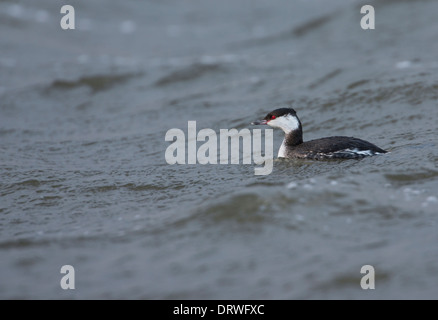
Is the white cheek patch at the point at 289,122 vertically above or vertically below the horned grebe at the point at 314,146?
above

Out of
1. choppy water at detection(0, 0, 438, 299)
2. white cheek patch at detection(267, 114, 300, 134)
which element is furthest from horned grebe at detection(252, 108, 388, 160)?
choppy water at detection(0, 0, 438, 299)

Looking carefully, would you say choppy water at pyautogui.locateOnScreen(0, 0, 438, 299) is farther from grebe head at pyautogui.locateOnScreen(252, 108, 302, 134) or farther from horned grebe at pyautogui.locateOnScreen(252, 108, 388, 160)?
grebe head at pyautogui.locateOnScreen(252, 108, 302, 134)

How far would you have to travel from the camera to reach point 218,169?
9086 mm

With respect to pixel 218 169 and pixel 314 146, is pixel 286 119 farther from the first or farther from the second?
pixel 218 169

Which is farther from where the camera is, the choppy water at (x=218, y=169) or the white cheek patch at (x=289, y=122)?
the white cheek patch at (x=289, y=122)

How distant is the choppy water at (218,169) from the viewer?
5.83m

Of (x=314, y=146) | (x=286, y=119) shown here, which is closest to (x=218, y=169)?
(x=286, y=119)

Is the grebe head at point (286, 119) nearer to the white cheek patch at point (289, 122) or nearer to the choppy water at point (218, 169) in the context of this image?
the white cheek patch at point (289, 122)

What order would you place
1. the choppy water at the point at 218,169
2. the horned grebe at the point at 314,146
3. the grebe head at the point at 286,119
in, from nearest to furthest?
1. the choppy water at the point at 218,169
2. the horned grebe at the point at 314,146
3. the grebe head at the point at 286,119

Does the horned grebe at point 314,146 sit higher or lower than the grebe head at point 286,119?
lower

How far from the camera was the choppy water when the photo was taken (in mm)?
5828

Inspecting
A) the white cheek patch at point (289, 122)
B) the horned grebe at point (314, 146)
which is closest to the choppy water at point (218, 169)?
the horned grebe at point (314, 146)

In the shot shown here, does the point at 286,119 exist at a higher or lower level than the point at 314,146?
higher

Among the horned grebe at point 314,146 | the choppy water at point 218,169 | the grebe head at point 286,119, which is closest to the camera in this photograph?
the choppy water at point 218,169
